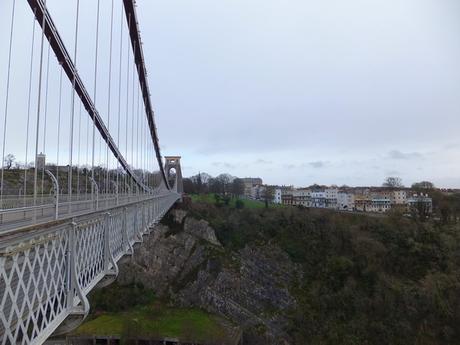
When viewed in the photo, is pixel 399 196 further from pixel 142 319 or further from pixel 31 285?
pixel 31 285

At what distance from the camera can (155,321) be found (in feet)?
95.5

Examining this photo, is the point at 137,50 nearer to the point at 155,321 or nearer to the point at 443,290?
the point at 155,321

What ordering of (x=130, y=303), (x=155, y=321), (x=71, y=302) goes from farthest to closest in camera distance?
(x=130, y=303), (x=155, y=321), (x=71, y=302)

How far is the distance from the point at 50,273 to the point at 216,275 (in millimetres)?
30564

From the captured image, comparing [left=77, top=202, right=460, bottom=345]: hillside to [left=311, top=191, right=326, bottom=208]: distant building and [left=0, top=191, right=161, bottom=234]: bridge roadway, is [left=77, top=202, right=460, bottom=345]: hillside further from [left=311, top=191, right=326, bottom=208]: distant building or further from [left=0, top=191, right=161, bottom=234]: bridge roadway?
[left=311, top=191, right=326, bottom=208]: distant building

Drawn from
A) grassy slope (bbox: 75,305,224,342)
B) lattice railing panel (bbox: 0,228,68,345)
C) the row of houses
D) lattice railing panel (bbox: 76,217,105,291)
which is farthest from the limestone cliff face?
the row of houses

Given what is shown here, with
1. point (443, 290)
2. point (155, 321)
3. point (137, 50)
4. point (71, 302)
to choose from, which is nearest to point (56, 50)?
point (71, 302)

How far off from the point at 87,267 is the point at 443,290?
29332 mm

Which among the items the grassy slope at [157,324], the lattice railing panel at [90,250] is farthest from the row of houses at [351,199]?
the lattice railing panel at [90,250]

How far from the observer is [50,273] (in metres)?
4.72

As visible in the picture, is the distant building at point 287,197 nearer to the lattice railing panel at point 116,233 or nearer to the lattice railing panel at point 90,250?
the lattice railing panel at point 116,233

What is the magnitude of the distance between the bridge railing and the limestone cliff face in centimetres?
2122

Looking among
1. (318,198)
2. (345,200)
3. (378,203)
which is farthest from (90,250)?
(318,198)

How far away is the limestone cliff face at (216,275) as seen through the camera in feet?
98.8
